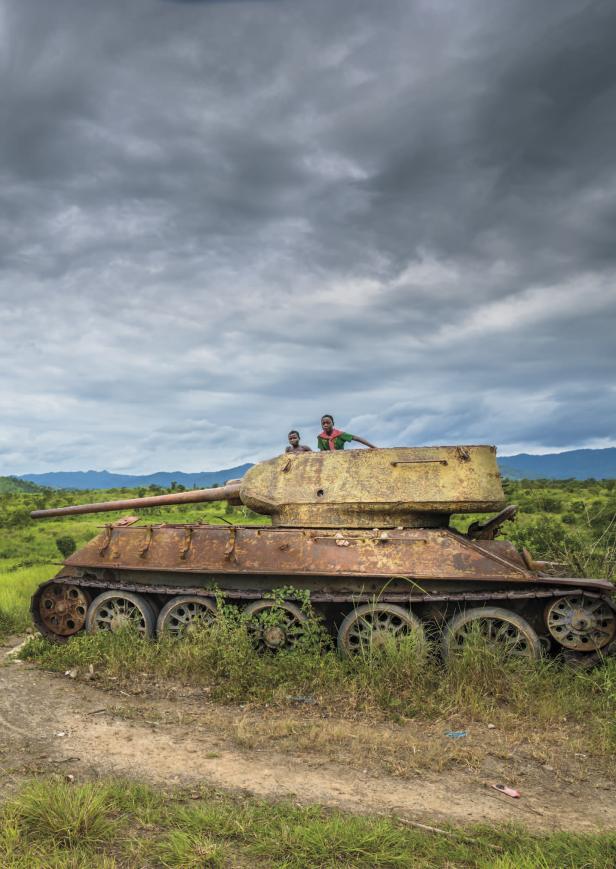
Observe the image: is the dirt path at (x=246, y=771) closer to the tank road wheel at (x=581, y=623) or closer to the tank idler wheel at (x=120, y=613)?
the tank idler wheel at (x=120, y=613)

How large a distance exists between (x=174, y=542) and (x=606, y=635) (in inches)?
226

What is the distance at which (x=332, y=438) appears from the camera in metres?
10.8

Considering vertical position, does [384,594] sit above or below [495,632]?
above

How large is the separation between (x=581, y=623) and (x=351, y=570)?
2.79m

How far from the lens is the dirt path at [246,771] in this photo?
5262mm

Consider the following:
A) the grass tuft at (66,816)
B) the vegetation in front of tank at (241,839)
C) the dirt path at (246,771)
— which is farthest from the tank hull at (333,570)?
the grass tuft at (66,816)

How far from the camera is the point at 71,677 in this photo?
28.8ft

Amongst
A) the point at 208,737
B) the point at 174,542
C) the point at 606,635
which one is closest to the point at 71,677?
the point at 174,542

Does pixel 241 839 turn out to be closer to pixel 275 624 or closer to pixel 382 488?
pixel 275 624

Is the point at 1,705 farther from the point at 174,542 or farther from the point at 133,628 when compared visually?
the point at 174,542

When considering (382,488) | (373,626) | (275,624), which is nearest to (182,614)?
(275,624)

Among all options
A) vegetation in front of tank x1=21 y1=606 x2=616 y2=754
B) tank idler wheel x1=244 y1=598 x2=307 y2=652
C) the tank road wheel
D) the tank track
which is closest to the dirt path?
vegetation in front of tank x1=21 y1=606 x2=616 y2=754

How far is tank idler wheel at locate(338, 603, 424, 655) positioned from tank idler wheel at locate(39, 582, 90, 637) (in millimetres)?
4076

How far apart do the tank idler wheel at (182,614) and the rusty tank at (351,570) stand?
0.02 meters
